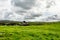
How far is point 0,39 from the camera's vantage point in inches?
1085

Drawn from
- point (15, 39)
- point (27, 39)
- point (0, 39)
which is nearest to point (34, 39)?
point (27, 39)

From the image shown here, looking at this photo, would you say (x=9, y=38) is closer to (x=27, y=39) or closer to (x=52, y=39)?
(x=27, y=39)

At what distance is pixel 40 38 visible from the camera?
29.2 m

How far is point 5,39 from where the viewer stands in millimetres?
27719

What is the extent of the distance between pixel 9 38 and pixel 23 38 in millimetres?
A: 2334

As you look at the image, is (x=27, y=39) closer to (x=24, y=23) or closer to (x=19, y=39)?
(x=19, y=39)

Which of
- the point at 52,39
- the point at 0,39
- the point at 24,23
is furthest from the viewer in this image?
the point at 24,23

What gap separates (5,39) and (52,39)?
815 cm

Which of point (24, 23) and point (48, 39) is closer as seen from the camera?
point (48, 39)

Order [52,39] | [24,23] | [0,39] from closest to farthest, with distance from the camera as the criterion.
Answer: [0,39], [52,39], [24,23]

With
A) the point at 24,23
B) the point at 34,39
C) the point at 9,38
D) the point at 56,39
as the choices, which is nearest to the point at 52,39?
the point at 56,39

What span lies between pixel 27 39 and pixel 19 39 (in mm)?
1324

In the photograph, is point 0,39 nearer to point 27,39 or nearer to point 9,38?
point 9,38

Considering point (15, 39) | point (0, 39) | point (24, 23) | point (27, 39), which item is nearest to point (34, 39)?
point (27, 39)
